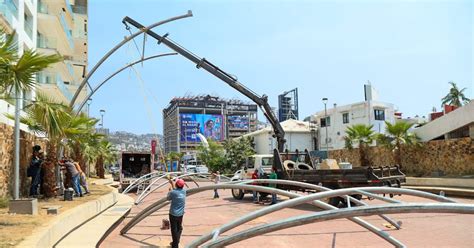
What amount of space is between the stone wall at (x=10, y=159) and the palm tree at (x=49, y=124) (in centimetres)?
81

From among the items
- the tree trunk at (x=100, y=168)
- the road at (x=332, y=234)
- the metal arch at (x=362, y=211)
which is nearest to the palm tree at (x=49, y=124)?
the road at (x=332, y=234)

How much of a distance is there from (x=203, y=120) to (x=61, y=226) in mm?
134060

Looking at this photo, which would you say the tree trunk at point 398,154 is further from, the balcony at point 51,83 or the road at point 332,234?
the balcony at point 51,83

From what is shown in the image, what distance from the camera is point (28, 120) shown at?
679 inches

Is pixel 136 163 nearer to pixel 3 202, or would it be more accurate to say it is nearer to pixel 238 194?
pixel 238 194

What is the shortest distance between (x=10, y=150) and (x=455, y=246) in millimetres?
14499

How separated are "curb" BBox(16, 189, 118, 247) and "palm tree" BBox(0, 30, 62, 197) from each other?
3309 mm

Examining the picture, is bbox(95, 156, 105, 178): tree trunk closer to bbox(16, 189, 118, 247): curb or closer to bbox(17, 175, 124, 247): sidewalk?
bbox(16, 189, 118, 247): curb

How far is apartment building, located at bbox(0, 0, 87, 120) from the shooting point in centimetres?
2424

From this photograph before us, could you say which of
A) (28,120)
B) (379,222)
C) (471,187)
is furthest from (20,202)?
(471,187)

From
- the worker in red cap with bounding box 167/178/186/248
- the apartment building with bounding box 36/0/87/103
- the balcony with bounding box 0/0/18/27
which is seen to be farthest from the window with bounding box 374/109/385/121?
the worker in red cap with bounding box 167/178/186/248

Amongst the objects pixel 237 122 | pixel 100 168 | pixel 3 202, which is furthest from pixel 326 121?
pixel 237 122

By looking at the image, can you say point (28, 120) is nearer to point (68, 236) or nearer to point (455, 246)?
point (68, 236)

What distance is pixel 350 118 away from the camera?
52.6 metres
